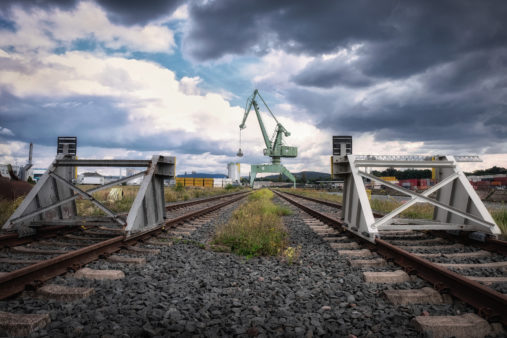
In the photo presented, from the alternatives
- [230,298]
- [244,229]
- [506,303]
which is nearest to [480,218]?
[506,303]

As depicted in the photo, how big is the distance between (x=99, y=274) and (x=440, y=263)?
4379 mm

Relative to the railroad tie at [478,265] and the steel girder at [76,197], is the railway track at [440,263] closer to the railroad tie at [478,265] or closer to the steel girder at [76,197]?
the railroad tie at [478,265]

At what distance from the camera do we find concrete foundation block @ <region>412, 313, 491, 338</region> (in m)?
2.35

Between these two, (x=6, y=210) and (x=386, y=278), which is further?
(x=6, y=210)

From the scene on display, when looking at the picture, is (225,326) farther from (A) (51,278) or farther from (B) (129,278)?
(A) (51,278)

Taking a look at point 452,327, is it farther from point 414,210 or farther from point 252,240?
point 414,210

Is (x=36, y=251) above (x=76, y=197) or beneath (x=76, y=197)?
beneath

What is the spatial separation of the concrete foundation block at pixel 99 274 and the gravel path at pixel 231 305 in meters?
0.12

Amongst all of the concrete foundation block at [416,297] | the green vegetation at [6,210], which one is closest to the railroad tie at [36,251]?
the green vegetation at [6,210]

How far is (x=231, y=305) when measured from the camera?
9.48 feet

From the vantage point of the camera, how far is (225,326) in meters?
2.50

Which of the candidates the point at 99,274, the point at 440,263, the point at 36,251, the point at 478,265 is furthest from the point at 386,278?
the point at 36,251

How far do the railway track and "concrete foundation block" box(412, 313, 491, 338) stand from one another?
18 cm

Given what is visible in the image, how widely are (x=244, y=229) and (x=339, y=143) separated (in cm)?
301
